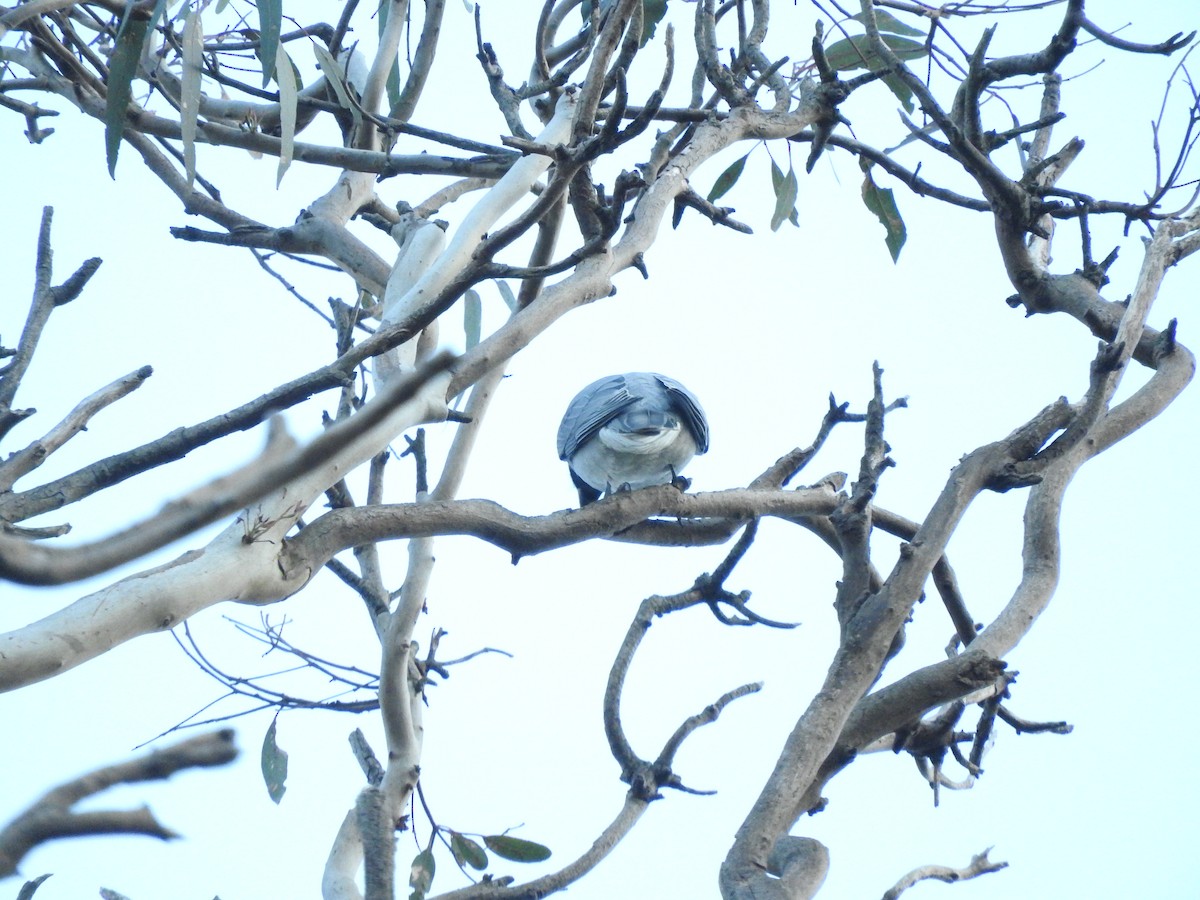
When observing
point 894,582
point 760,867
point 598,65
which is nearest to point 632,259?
point 598,65

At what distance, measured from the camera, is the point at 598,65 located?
189 centimetres

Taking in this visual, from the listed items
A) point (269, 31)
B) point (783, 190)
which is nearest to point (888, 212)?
point (783, 190)

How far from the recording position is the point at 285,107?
6.63 feet

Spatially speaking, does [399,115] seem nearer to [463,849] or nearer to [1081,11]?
[1081,11]

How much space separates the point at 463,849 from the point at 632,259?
1363 mm

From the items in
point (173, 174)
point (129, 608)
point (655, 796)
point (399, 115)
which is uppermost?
point (399, 115)

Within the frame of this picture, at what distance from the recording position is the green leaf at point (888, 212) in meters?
3.02

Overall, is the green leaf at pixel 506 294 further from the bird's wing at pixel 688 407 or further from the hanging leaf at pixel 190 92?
the hanging leaf at pixel 190 92

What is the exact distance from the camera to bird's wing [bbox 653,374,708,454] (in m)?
3.12

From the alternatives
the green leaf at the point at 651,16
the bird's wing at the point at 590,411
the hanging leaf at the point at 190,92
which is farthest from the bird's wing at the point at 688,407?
the hanging leaf at the point at 190,92

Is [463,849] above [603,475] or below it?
below

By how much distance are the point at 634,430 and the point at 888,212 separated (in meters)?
0.87

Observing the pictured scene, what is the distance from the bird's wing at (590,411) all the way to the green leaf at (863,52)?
100cm

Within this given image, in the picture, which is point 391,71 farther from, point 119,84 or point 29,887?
point 29,887
